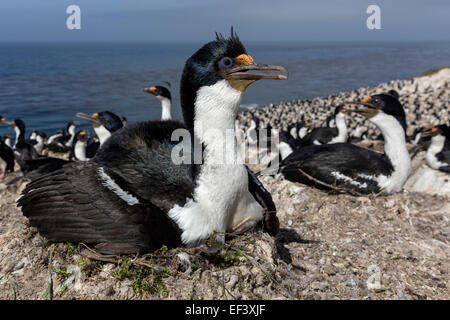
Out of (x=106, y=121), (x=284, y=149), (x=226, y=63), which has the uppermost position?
(x=226, y=63)

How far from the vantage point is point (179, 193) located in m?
3.33

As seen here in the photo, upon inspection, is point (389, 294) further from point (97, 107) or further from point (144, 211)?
point (97, 107)

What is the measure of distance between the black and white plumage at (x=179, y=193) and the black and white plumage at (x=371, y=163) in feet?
12.2

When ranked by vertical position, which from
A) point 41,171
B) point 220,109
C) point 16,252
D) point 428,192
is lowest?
point 428,192

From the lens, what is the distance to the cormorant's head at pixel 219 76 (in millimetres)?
3207

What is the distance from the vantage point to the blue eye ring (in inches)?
126

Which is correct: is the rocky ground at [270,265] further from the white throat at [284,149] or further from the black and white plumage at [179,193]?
the white throat at [284,149]

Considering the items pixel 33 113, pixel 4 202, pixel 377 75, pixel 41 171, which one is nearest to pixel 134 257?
pixel 41 171

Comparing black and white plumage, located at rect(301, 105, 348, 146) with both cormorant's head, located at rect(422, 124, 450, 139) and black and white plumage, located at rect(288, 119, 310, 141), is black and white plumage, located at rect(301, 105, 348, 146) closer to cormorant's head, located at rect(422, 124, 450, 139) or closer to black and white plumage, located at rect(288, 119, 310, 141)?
cormorant's head, located at rect(422, 124, 450, 139)

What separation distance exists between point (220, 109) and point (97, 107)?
110ft

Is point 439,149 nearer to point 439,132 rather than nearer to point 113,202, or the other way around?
point 439,132

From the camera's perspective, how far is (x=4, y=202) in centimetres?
808

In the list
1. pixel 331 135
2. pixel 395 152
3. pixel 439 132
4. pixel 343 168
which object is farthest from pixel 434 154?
pixel 331 135

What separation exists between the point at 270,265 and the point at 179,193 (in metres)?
1.15
